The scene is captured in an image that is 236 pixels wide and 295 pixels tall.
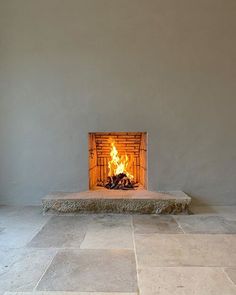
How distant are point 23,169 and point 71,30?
1.82 meters

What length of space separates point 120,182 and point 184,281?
2196 millimetres

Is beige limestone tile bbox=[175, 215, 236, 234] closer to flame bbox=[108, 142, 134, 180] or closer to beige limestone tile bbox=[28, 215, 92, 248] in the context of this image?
beige limestone tile bbox=[28, 215, 92, 248]

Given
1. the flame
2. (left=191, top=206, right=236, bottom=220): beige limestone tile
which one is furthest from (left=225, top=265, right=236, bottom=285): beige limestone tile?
the flame

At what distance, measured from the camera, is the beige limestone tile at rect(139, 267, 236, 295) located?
173 centimetres

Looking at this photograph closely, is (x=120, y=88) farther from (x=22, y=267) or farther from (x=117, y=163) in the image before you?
(x=22, y=267)

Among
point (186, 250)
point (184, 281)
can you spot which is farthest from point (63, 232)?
point (184, 281)

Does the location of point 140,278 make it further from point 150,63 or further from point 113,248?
point 150,63

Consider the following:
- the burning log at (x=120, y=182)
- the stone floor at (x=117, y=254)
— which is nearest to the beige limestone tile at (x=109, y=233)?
the stone floor at (x=117, y=254)

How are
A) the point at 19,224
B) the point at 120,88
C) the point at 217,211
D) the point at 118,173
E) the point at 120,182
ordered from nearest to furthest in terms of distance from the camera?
the point at 19,224 < the point at 217,211 < the point at 120,88 < the point at 120,182 < the point at 118,173

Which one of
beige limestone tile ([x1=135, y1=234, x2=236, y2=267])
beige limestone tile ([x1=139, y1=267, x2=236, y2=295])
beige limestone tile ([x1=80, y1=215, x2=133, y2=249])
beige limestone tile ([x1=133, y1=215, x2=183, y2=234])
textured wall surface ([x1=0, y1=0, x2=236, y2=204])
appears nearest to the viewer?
beige limestone tile ([x1=139, y1=267, x2=236, y2=295])

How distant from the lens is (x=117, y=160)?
166 inches

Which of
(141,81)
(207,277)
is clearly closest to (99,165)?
(141,81)

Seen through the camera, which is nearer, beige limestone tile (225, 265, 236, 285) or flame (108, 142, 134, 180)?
beige limestone tile (225, 265, 236, 285)

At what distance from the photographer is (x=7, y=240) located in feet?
8.38
